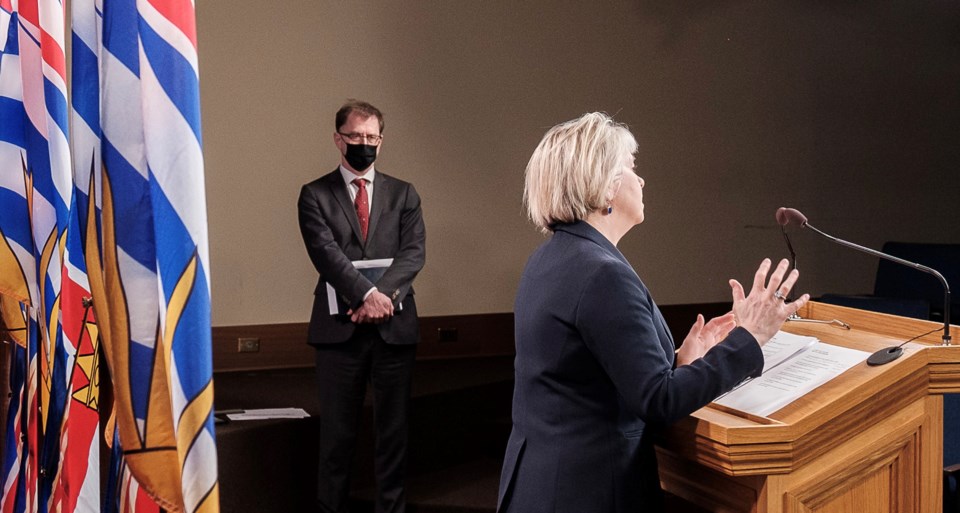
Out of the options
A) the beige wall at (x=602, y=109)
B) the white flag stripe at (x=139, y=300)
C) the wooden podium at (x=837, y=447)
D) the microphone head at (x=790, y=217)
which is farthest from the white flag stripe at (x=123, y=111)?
the beige wall at (x=602, y=109)

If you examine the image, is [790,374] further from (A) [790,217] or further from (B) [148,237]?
(B) [148,237]

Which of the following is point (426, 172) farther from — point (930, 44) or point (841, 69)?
point (930, 44)

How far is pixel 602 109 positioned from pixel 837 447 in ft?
17.2

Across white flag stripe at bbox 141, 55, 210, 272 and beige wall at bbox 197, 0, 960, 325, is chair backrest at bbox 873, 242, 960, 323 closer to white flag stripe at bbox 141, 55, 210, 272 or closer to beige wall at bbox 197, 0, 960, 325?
beige wall at bbox 197, 0, 960, 325

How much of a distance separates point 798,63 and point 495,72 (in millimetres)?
2475

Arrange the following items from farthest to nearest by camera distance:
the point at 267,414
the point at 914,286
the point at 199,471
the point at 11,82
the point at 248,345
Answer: the point at 914,286, the point at 248,345, the point at 267,414, the point at 11,82, the point at 199,471

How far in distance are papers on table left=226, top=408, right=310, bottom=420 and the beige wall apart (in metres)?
1.55

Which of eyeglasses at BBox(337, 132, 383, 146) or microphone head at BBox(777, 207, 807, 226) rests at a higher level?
eyeglasses at BBox(337, 132, 383, 146)

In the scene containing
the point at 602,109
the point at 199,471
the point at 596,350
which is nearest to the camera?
the point at 199,471

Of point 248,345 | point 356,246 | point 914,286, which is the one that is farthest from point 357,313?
point 914,286

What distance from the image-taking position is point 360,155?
13.0 ft

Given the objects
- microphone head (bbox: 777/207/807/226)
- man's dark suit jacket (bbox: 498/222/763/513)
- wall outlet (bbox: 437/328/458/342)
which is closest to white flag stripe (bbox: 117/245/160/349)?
man's dark suit jacket (bbox: 498/222/763/513)

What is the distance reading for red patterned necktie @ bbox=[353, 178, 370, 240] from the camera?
406 centimetres

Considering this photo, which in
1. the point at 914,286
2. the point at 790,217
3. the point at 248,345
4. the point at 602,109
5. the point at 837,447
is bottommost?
the point at 248,345
